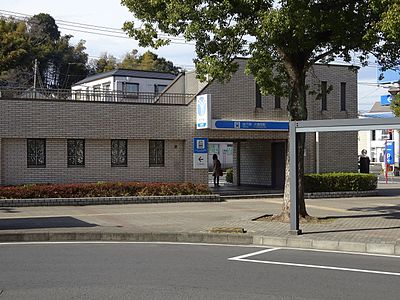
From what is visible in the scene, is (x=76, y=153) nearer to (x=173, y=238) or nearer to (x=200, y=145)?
(x=200, y=145)

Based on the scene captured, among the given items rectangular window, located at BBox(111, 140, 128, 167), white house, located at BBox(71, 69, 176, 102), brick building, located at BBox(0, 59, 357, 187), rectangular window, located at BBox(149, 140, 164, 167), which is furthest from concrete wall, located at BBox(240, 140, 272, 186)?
white house, located at BBox(71, 69, 176, 102)

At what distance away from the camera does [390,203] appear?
871 inches

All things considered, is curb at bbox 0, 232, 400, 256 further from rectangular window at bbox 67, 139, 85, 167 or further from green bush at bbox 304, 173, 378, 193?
green bush at bbox 304, 173, 378, 193

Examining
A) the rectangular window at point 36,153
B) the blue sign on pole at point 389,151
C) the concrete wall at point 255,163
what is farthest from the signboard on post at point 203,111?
the blue sign on pole at point 389,151

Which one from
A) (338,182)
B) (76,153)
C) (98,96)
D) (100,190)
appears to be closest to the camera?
(100,190)

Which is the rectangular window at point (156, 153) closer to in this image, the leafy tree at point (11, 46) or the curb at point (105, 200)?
the curb at point (105, 200)

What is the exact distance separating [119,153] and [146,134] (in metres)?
1.35

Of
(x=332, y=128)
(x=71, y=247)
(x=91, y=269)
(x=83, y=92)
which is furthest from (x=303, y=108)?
(x=83, y=92)

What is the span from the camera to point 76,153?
23016mm

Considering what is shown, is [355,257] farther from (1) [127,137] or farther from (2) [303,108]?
(1) [127,137]

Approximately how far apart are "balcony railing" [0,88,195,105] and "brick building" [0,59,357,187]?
126 mm

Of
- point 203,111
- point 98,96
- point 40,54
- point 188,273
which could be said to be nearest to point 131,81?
point 98,96

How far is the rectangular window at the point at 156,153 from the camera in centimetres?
2431

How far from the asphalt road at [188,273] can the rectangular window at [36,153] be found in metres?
10.2
